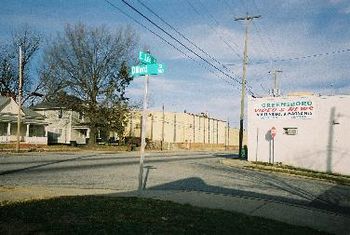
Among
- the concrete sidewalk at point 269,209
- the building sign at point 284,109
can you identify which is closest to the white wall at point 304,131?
the building sign at point 284,109

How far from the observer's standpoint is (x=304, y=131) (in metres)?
29.9

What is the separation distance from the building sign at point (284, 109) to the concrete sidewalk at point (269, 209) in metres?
18.6

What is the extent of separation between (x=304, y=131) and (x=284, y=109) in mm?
2505

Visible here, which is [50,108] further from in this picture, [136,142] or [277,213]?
[277,213]

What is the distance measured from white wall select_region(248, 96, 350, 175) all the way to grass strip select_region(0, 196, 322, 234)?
20785mm

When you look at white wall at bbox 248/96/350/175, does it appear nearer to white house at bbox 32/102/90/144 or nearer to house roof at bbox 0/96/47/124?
house roof at bbox 0/96/47/124

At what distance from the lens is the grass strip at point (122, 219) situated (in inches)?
269

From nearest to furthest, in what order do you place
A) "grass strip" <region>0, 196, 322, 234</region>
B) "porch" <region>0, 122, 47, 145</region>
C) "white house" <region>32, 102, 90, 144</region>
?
1. "grass strip" <region>0, 196, 322, 234</region>
2. "porch" <region>0, 122, 47, 145</region>
3. "white house" <region>32, 102, 90, 144</region>

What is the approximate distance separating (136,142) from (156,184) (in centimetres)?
5086

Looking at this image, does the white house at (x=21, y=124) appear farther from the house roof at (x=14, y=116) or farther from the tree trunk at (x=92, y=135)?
the tree trunk at (x=92, y=135)

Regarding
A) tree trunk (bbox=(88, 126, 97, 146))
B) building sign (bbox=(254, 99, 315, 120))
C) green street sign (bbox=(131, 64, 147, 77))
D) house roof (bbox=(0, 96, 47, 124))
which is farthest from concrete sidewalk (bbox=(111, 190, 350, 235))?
house roof (bbox=(0, 96, 47, 124))

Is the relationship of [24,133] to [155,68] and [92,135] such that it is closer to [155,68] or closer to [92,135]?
[92,135]

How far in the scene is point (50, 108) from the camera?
207 feet

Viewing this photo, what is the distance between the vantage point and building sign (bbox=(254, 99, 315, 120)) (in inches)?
1179
